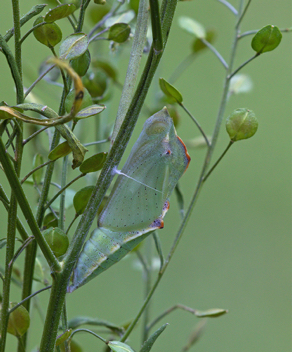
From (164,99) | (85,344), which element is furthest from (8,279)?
(85,344)

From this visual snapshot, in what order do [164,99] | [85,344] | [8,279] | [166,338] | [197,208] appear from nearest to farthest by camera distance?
[8,279], [164,99], [85,344], [166,338], [197,208]

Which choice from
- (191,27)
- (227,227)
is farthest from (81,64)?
(227,227)

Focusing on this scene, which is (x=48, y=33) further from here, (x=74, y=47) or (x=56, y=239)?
(x=56, y=239)

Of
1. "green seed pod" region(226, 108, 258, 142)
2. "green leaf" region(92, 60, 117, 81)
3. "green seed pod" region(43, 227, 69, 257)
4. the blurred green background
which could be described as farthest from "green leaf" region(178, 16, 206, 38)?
the blurred green background

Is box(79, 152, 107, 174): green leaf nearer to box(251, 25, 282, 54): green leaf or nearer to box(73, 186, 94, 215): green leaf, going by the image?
box(73, 186, 94, 215): green leaf

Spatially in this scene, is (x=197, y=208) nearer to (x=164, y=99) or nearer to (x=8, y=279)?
(x=164, y=99)
